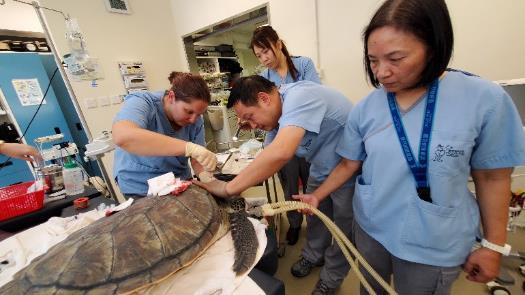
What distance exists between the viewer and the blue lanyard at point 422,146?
2.14ft

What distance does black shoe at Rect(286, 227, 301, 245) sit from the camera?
1997 mm

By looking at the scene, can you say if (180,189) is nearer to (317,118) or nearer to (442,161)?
(317,118)

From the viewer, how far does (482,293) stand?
4.42ft

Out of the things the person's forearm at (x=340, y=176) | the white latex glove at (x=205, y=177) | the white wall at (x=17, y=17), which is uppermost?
the white wall at (x=17, y=17)

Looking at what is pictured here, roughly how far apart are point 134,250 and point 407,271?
912 millimetres

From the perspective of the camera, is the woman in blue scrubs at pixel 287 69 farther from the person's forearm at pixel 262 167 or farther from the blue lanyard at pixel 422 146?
the blue lanyard at pixel 422 146

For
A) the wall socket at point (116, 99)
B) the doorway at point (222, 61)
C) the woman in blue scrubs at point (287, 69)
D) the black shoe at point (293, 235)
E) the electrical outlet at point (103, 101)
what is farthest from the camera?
the doorway at point (222, 61)

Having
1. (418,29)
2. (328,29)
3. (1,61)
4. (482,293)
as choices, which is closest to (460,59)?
(328,29)

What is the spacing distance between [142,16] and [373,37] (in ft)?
12.6

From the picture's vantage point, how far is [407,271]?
0.78m

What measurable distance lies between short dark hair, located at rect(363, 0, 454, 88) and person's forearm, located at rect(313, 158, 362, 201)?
1.42ft

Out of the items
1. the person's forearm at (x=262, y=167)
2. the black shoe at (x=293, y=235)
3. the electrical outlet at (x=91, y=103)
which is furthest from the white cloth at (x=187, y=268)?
the electrical outlet at (x=91, y=103)

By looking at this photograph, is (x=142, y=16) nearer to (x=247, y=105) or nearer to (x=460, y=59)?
(x=247, y=105)

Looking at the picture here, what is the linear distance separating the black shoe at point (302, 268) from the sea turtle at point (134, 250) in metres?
0.89
